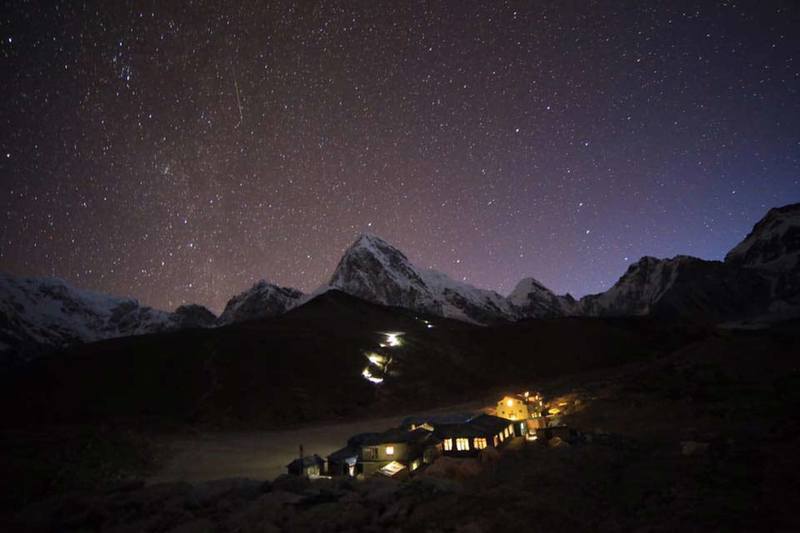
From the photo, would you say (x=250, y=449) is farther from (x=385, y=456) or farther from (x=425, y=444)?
(x=425, y=444)

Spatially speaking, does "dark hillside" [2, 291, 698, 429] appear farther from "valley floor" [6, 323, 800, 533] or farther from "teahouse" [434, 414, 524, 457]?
"teahouse" [434, 414, 524, 457]

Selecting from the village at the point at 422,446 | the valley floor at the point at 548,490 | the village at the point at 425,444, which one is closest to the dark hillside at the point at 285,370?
the valley floor at the point at 548,490

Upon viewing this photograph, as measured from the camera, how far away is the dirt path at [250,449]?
41.1m

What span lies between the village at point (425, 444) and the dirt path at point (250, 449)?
4459 mm

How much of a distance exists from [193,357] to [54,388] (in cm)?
2162

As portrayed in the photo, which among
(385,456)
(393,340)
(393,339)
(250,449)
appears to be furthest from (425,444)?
(393,339)

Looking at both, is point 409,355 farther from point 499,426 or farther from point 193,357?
point 499,426

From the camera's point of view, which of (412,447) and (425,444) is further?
(425,444)

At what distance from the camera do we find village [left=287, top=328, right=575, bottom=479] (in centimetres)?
3797

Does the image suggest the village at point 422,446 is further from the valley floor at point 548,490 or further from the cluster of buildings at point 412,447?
the valley floor at point 548,490

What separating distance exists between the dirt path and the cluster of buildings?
15.5ft

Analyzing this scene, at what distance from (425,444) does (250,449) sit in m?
21.7

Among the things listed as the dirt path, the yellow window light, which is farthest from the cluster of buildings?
the yellow window light

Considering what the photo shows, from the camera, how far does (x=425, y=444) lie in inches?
1625
